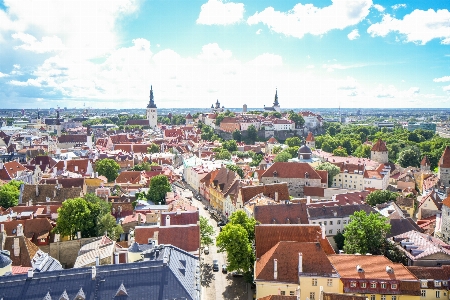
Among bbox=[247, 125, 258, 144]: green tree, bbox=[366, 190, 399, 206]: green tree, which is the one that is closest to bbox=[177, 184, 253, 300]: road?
bbox=[366, 190, 399, 206]: green tree

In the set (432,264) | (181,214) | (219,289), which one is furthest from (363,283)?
(181,214)

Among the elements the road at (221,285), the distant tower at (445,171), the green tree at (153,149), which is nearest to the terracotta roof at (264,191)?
the road at (221,285)

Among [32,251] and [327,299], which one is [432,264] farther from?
[32,251]

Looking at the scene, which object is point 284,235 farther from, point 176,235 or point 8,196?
point 8,196

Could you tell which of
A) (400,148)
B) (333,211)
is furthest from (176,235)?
(400,148)

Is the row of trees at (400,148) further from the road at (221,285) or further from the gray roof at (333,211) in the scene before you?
the road at (221,285)

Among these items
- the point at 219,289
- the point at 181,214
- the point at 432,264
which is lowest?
the point at 219,289
